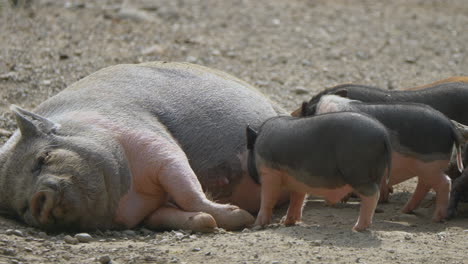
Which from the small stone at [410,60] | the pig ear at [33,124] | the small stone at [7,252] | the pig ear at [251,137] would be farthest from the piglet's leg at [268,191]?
the small stone at [410,60]

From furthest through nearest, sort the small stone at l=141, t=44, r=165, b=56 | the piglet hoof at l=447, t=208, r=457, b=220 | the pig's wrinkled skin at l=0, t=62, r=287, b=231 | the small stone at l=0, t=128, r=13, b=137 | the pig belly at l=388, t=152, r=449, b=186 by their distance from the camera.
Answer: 1. the small stone at l=141, t=44, r=165, b=56
2. the small stone at l=0, t=128, r=13, b=137
3. the piglet hoof at l=447, t=208, r=457, b=220
4. the pig belly at l=388, t=152, r=449, b=186
5. the pig's wrinkled skin at l=0, t=62, r=287, b=231

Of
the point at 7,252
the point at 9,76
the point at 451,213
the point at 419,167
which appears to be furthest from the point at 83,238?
the point at 9,76

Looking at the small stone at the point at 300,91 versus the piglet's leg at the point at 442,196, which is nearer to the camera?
the piglet's leg at the point at 442,196

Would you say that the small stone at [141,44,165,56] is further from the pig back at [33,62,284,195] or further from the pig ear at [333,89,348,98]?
the pig ear at [333,89,348,98]

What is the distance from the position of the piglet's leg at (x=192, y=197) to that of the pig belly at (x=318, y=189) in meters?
0.42

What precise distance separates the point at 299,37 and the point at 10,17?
417cm

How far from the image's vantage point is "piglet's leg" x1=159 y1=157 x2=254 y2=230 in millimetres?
5941

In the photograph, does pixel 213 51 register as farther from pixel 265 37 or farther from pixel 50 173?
pixel 50 173

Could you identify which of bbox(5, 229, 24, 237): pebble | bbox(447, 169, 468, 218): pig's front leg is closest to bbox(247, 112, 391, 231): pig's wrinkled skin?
bbox(447, 169, 468, 218): pig's front leg

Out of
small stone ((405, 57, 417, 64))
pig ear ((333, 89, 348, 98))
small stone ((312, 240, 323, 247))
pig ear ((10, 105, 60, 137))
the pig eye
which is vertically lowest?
small stone ((405, 57, 417, 64))

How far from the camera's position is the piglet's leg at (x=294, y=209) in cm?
594

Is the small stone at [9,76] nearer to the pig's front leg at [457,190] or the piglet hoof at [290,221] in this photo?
the piglet hoof at [290,221]

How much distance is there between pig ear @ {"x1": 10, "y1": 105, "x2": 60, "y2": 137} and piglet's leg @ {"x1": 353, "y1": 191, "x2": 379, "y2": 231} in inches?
85.1

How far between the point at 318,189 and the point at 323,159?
237 millimetres
